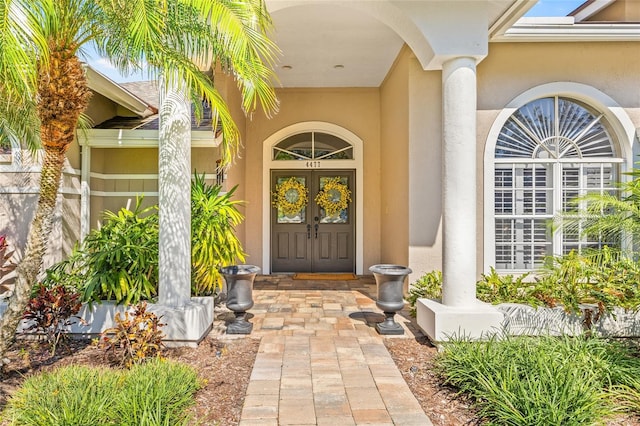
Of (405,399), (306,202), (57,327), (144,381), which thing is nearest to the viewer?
(144,381)

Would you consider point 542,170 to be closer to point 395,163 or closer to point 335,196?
point 395,163

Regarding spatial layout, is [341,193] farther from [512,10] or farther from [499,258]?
[512,10]

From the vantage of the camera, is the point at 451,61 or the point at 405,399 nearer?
the point at 405,399

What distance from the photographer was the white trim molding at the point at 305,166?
9.50m

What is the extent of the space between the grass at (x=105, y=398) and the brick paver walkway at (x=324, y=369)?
58cm

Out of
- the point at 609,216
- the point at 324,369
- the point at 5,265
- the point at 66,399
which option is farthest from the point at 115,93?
the point at 609,216

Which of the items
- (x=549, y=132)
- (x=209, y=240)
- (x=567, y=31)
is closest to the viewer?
(x=209, y=240)

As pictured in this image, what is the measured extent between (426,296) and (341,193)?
4.48 meters

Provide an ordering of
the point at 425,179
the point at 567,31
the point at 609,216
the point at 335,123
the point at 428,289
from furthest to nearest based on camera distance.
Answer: the point at 335,123, the point at 425,179, the point at 567,31, the point at 428,289, the point at 609,216

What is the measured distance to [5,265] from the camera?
5.98m

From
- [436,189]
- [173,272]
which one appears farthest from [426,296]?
[173,272]

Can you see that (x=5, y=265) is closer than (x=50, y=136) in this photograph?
No

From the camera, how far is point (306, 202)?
9.62 m

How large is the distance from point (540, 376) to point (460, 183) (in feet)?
7.33
